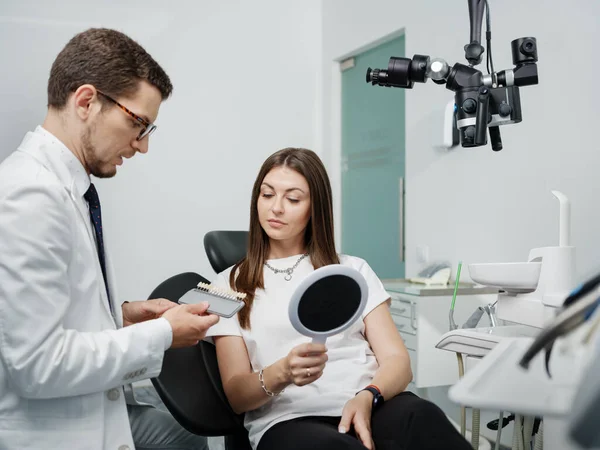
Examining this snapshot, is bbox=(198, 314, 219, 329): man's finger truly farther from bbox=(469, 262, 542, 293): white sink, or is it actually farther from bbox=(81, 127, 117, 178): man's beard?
bbox=(469, 262, 542, 293): white sink

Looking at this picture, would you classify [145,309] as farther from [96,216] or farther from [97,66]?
[97,66]

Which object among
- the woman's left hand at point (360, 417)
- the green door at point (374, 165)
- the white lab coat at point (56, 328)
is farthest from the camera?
the green door at point (374, 165)

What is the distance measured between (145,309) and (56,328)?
1.38 feet

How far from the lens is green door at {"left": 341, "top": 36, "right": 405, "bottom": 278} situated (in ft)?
11.2

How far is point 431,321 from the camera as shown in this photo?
8.09 ft

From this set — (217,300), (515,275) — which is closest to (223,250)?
(217,300)

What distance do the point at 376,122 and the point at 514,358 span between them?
304 cm

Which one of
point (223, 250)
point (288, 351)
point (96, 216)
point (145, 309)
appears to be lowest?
point (288, 351)

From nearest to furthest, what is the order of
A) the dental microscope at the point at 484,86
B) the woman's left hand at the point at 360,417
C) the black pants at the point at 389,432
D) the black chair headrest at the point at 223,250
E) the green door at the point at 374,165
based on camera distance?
the black pants at the point at 389,432 < the woman's left hand at the point at 360,417 < the dental microscope at the point at 484,86 < the black chair headrest at the point at 223,250 < the green door at the point at 374,165

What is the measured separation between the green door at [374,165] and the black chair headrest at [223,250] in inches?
65.2

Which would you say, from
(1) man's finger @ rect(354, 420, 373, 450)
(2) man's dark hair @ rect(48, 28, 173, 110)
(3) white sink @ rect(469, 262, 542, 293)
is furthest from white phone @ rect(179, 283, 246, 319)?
(3) white sink @ rect(469, 262, 542, 293)

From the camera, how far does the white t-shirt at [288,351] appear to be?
54.9 inches

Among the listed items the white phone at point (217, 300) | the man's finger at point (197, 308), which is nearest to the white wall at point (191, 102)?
the white phone at point (217, 300)

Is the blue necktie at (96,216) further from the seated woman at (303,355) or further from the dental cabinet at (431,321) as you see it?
the dental cabinet at (431,321)
